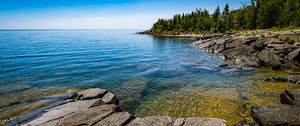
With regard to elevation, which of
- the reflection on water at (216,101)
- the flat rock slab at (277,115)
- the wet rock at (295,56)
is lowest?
the reflection on water at (216,101)

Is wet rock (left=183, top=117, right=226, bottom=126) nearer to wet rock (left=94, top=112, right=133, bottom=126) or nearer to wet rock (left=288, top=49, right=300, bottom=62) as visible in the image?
wet rock (left=94, top=112, right=133, bottom=126)

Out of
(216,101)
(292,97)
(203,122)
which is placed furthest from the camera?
(216,101)

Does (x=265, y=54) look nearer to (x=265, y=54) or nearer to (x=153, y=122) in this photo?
(x=265, y=54)

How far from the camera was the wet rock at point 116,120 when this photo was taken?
11.1 meters

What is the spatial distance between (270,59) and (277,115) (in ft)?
76.2

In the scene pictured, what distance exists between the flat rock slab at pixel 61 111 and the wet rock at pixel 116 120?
2.47 m

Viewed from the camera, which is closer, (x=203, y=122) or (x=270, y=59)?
(x=203, y=122)

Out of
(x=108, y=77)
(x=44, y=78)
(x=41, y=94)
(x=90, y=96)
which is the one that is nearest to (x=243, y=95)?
(x=90, y=96)

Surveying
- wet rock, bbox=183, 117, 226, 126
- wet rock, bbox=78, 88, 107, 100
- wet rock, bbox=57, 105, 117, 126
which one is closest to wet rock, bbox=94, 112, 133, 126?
wet rock, bbox=57, 105, 117, 126

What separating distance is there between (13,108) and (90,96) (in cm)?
611

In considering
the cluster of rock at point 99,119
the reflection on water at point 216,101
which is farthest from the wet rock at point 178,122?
the reflection on water at point 216,101

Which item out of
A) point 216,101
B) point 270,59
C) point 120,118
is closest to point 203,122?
point 120,118

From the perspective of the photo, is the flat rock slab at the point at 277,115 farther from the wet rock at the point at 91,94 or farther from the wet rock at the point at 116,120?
the wet rock at the point at 91,94

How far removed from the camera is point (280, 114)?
1212 cm
